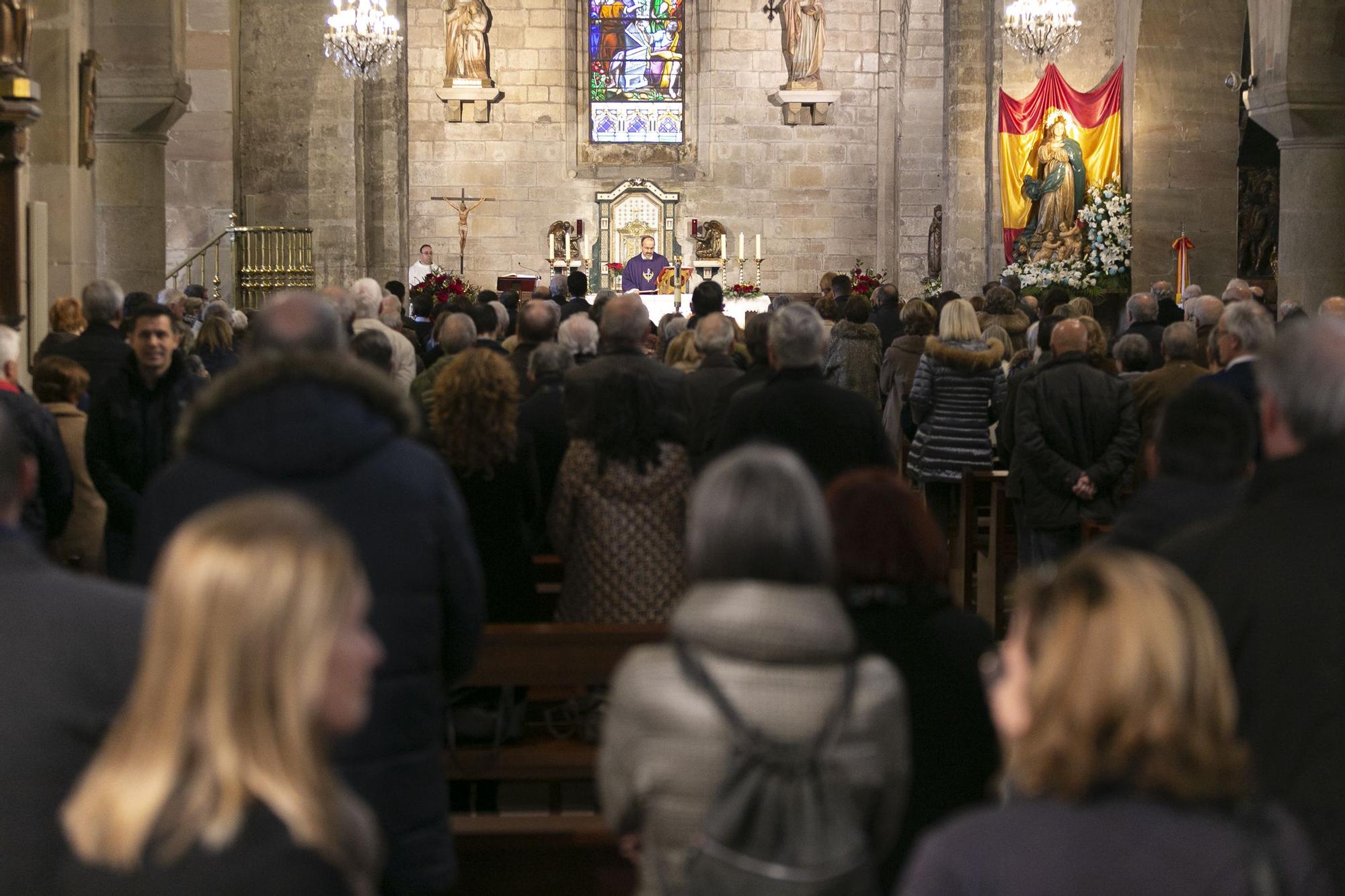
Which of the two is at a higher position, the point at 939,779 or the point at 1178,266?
the point at 1178,266

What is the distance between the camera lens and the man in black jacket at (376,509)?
3221mm

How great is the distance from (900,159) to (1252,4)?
32.1 ft

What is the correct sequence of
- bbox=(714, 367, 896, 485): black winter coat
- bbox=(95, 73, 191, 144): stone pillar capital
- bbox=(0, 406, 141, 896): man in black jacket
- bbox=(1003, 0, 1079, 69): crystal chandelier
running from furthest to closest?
bbox=(1003, 0, 1079, 69): crystal chandelier
bbox=(95, 73, 191, 144): stone pillar capital
bbox=(714, 367, 896, 485): black winter coat
bbox=(0, 406, 141, 896): man in black jacket

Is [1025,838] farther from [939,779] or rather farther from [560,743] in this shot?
[560,743]

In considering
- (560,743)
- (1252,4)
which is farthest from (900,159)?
(560,743)

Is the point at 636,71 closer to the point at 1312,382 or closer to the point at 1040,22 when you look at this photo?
the point at 1040,22

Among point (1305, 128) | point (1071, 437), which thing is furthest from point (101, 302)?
point (1305, 128)

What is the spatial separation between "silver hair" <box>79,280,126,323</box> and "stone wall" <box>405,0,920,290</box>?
15804mm

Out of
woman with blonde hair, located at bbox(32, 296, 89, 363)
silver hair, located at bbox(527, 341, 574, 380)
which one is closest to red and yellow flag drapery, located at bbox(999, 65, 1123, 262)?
woman with blonde hair, located at bbox(32, 296, 89, 363)

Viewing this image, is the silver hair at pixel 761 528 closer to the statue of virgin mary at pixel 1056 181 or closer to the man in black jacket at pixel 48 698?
the man in black jacket at pixel 48 698

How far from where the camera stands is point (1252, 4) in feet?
43.9

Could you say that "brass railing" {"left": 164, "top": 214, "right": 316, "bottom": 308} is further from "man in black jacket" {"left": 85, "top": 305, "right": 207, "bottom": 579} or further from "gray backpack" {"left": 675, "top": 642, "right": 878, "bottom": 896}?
"gray backpack" {"left": 675, "top": 642, "right": 878, "bottom": 896}

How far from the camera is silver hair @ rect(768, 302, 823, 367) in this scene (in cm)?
591

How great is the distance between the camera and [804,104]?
929 inches
